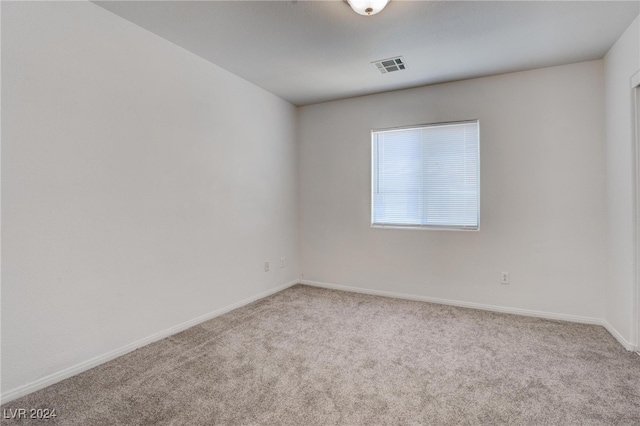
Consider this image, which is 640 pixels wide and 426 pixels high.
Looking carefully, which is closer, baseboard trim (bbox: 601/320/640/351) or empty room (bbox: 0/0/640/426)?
A: empty room (bbox: 0/0/640/426)

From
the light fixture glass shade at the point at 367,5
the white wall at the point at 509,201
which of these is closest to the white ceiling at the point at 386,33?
the light fixture glass shade at the point at 367,5

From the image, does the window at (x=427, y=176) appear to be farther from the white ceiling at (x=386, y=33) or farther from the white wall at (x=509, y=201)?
the white ceiling at (x=386, y=33)

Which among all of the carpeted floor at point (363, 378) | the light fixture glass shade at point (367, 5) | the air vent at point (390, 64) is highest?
the air vent at point (390, 64)

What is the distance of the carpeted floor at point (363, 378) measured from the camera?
1654 millimetres

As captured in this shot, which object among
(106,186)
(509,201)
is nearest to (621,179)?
(509,201)

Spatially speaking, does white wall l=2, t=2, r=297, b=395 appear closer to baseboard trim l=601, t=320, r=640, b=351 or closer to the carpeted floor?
the carpeted floor

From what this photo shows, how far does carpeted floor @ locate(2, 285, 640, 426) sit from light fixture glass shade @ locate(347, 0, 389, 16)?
2.41 m

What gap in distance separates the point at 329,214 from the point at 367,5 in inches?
106

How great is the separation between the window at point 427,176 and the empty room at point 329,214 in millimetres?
25

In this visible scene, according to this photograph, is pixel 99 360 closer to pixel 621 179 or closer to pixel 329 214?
pixel 329 214

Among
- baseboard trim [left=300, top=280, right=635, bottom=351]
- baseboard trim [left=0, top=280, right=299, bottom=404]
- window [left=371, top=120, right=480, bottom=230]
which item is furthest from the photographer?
window [left=371, top=120, right=480, bottom=230]

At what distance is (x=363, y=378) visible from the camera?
200 centimetres

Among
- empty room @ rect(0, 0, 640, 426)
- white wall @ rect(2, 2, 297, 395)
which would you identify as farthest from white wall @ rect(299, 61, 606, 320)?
white wall @ rect(2, 2, 297, 395)

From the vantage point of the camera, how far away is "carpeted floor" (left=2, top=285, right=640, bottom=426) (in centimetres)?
165
